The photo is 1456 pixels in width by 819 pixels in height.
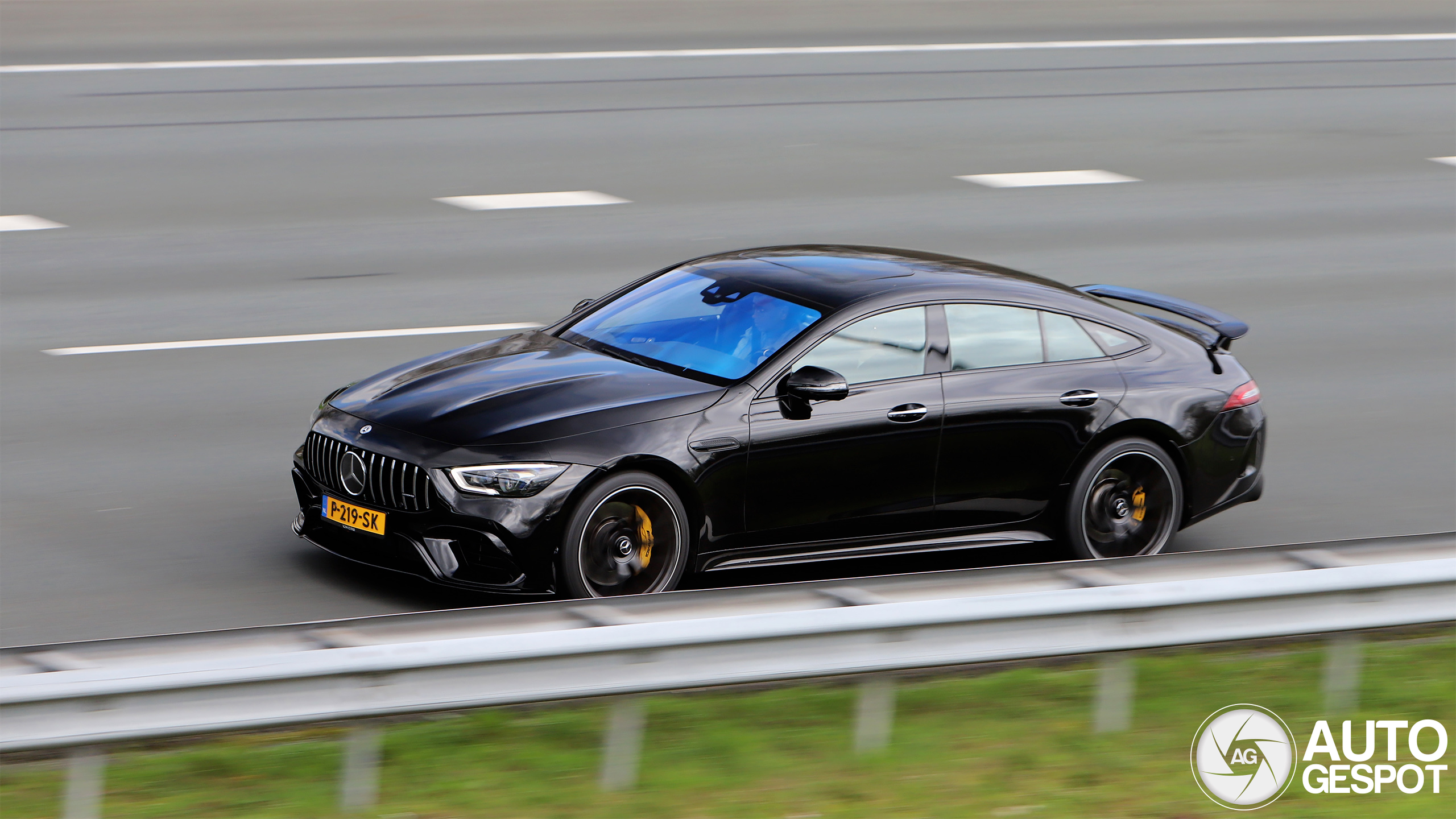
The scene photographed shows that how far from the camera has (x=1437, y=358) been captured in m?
12.8

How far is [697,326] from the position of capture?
8227 mm

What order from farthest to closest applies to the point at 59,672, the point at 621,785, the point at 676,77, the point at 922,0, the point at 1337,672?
1. the point at 922,0
2. the point at 676,77
3. the point at 1337,672
4. the point at 621,785
5. the point at 59,672

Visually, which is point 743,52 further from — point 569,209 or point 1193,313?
A: point 1193,313

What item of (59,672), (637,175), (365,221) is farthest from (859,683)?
(637,175)

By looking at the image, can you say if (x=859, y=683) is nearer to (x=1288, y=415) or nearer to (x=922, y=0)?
(x=1288, y=415)

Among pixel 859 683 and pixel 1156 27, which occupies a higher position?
pixel 1156 27

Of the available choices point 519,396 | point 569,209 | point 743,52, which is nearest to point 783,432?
point 519,396

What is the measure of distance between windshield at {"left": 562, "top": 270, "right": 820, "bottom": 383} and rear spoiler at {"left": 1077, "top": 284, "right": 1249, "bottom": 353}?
6.00 ft

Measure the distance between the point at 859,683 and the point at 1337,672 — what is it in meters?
1.89

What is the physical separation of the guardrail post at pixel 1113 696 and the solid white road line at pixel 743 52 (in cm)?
1641

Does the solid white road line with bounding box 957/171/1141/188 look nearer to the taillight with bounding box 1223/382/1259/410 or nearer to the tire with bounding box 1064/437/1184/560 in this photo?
the taillight with bounding box 1223/382/1259/410

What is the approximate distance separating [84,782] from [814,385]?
11.6ft

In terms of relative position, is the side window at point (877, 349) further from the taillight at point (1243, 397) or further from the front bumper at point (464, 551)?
the taillight at point (1243, 397)

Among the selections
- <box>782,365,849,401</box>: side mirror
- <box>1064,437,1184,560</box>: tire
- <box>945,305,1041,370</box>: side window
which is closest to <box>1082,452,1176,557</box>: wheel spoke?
<box>1064,437,1184,560</box>: tire
